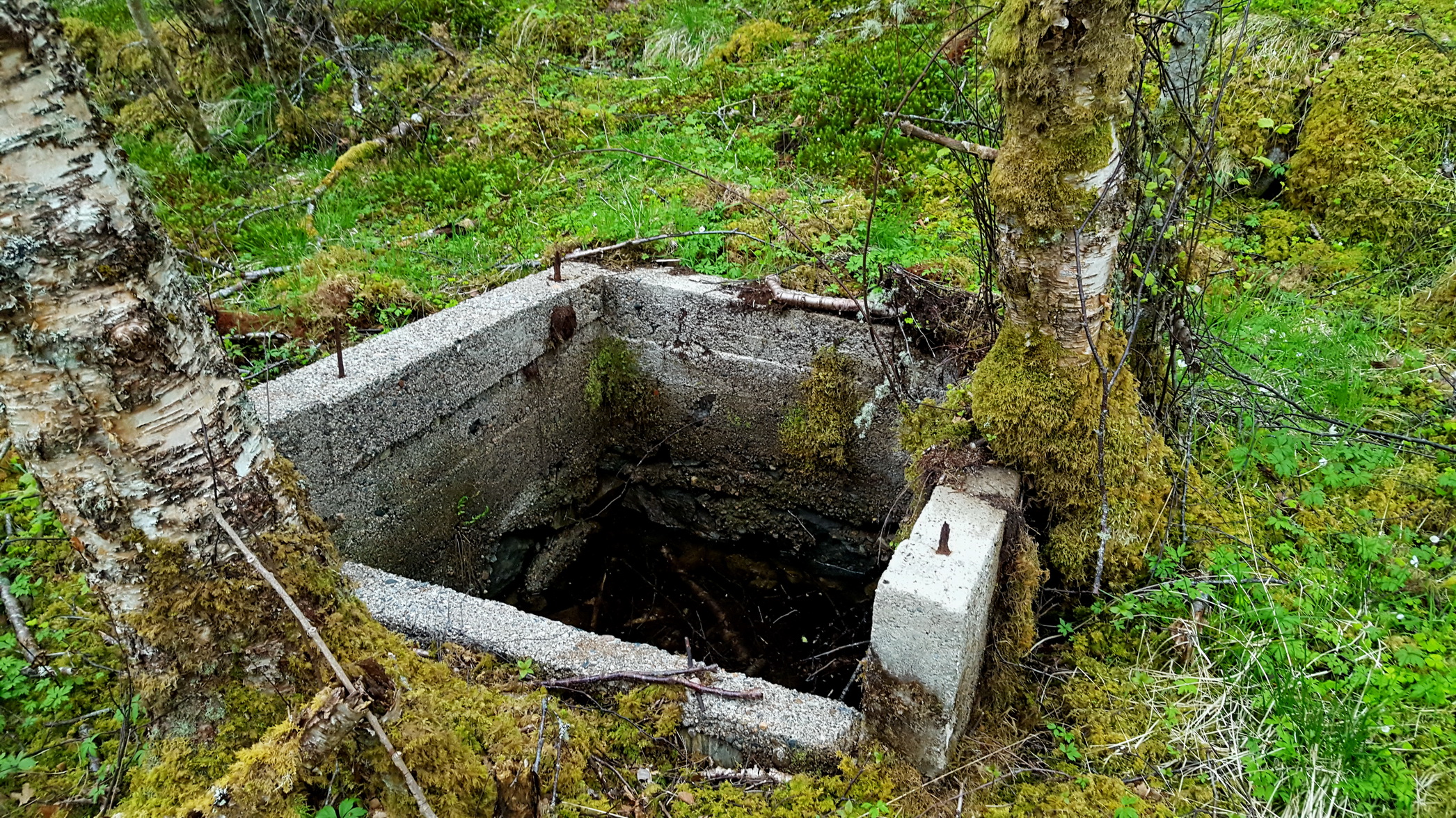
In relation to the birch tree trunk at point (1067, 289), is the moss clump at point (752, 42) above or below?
above

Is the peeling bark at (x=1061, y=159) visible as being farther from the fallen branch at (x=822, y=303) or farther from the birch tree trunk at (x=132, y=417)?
the birch tree trunk at (x=132, y=417)

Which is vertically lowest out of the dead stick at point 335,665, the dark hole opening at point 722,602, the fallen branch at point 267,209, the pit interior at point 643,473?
the dark hole opening at point 722,602

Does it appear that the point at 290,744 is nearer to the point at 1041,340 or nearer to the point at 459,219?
the point at 1041,340

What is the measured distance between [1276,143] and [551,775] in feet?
17.9

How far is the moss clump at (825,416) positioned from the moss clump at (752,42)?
13.9 ft

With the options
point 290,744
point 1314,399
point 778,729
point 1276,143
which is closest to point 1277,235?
point 1276,143

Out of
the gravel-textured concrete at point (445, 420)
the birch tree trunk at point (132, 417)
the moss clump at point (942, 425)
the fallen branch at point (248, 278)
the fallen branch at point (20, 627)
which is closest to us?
the birch tree trunk at point (132, 417)

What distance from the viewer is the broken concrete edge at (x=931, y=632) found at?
1.84m

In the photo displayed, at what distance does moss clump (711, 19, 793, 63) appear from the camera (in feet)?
22.0

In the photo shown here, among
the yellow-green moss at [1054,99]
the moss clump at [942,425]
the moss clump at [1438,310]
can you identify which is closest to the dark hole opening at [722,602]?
the moss clump at [942,425]

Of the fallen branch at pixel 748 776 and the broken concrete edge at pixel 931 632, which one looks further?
the fallen branch at pixel 748 776

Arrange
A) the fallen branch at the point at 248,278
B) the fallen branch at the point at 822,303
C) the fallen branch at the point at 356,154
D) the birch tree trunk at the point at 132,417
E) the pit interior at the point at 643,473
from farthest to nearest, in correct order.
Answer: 1. the fallen branch at the point at 356,154
2. the fallen branch at the point at 248,278
3. the fallen branch at the point at 822,303
4. the pit interior at the point at 643,473
5. the birch tree trunk at the point at 132,417

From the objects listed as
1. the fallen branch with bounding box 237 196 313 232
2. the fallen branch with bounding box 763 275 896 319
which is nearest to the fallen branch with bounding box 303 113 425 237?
the fallen branch with bounding box 237 196 313 232

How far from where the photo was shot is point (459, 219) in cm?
499
